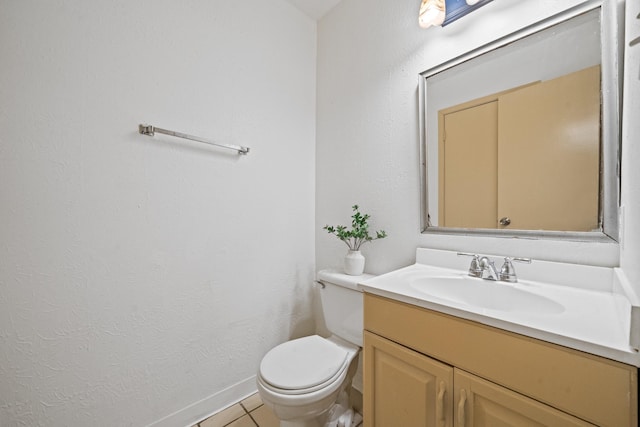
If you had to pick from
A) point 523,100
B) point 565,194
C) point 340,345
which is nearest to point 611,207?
point 565,194

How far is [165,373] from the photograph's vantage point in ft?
3.87

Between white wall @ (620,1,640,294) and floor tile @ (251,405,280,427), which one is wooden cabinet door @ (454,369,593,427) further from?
floor tile @ (251,405,280,427)

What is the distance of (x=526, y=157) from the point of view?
3.16 feet

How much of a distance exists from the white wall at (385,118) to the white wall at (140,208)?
0.27 m

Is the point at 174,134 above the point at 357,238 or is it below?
above

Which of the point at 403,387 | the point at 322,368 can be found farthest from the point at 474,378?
the point at 322,368

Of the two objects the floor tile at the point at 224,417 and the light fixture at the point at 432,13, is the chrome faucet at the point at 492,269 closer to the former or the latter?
the light fixture at the point at 432,13

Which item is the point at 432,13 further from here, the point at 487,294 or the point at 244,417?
the point at 244,417

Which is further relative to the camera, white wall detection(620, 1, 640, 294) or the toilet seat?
the toilet seat

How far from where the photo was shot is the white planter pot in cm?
137

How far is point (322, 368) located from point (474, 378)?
23.1 inches

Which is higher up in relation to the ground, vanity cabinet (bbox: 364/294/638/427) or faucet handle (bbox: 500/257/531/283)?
faucet handle (bbox: 500/257/531/283)

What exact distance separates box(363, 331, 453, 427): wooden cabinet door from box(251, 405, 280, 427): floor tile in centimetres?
58

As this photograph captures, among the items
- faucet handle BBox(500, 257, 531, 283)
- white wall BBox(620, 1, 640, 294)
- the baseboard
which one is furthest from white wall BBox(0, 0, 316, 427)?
white wall BBox(620, 1, 640, 294)
